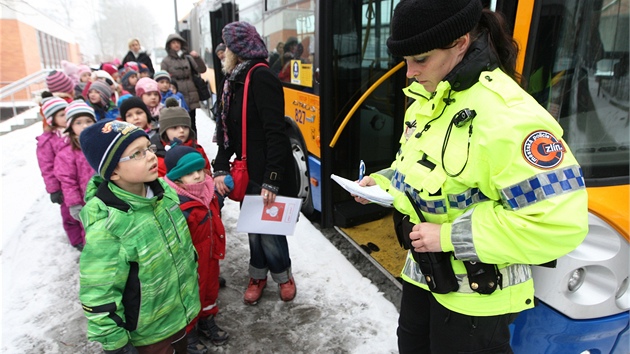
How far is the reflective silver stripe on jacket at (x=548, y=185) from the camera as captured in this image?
1.00 m

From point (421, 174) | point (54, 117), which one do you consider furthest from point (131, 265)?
point (54, 117)

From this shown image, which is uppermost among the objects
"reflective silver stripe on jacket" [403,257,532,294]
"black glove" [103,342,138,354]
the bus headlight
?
"reflective silver stripe on jacket" [403,257,532,294]

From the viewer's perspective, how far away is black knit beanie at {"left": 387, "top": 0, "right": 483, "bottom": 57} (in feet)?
3.62

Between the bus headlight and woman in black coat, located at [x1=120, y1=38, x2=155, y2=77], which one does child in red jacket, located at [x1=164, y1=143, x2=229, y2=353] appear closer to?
the bus headlight

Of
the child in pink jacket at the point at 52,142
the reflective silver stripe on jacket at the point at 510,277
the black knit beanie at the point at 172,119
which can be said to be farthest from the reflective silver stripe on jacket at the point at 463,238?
the child in pink jacket at the point at 52,142

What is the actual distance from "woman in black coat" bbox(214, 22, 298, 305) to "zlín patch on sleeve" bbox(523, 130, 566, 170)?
63.4 inches

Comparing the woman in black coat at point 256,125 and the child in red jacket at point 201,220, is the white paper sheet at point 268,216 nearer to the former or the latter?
the woman in black coat at point 256,125

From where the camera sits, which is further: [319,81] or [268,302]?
[319,81]

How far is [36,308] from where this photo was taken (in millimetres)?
2885

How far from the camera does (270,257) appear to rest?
2814 millimetres

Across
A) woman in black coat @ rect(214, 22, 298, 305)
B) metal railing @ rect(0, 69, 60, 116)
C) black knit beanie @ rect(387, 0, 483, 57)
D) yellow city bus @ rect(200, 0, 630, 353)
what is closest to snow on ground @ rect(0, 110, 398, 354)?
woman in black coat @ rect(214, 22, 298, 305)

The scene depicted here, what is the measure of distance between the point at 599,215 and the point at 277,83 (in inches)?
71.5

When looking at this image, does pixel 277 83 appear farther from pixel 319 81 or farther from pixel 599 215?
pixel 599 215

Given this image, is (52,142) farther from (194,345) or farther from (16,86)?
(16,86)
